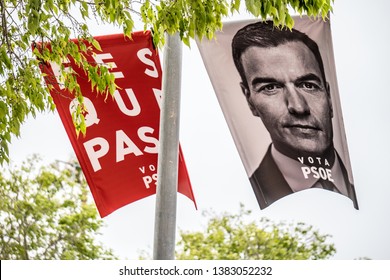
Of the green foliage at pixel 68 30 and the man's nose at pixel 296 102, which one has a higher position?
the green foliage at pixel 68 30

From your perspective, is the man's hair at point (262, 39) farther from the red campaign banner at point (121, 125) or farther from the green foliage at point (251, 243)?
the green foliage at point (251, 243)

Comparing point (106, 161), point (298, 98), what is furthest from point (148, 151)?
point (298, 98)

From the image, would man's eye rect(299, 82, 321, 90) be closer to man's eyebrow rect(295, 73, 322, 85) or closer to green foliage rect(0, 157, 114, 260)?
man's eyebrow rect(295, 73, 322, 85)

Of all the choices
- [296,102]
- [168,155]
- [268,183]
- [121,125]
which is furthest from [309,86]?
[168,155]

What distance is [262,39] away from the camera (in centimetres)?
744

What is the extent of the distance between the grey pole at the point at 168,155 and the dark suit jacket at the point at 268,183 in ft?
3.70

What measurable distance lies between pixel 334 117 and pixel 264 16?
109 inches

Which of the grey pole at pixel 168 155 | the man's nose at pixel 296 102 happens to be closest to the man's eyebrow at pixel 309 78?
the man's nose at pixel 296 102

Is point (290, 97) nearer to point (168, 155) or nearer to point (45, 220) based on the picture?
point (168, 155)

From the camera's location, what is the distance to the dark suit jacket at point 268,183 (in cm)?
703

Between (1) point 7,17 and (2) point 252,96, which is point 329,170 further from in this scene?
(1) point 7,17

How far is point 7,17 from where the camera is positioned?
638cm

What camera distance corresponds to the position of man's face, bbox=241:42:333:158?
7281 mm

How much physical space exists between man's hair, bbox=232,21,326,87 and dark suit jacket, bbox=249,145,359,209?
2.49 ft
